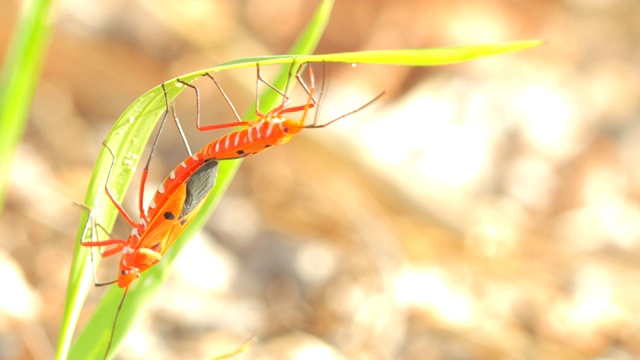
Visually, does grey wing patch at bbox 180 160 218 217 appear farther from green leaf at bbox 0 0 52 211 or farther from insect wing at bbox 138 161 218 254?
green leaf at bbox 0 0 52 211

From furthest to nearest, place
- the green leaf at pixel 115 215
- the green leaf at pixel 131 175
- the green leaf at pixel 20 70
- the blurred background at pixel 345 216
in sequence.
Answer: the blurred background at pixel 345 216 < the green leaf at pixel 20 70 < the green leaf at pixel 115 215 < the green leaf at pixel 131 175

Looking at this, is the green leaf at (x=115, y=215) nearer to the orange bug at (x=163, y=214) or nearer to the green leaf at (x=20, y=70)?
the orange bug at (x=163, y=214)

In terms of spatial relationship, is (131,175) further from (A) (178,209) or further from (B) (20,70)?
(B) (20,70)

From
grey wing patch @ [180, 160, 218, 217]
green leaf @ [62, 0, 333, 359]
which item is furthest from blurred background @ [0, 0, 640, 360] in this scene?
grey wing patch @ [180, 160, 218, 217]

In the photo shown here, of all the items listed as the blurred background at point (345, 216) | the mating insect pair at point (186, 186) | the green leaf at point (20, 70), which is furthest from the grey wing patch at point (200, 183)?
the blurred background at point (345, 216)

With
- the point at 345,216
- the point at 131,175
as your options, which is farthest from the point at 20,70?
the point at 345,216

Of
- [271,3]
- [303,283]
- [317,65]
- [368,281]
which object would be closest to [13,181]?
[303,283]

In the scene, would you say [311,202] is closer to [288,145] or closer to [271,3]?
[288,145]
